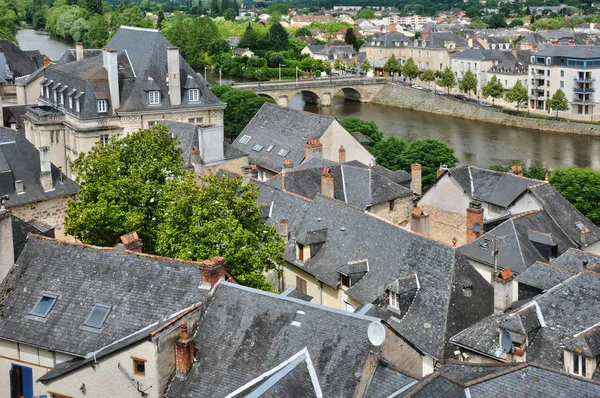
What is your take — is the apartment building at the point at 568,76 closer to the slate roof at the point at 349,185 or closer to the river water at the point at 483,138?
the river water at the point at 483,138

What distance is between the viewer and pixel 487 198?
4028 centimetres

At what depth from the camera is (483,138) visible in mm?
82000

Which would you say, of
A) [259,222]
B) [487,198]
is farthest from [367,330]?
[487,198]

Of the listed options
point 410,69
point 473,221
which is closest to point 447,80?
point 410,69

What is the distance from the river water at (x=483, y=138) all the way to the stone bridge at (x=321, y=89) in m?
1.75

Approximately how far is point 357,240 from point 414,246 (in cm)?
308

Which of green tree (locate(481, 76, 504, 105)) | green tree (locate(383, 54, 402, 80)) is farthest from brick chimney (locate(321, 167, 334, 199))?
green tree (locate(383, 54, 402, 80))

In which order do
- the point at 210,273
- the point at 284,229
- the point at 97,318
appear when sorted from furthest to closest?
the point at 284,229, the point at 97,318, the point at 210,273

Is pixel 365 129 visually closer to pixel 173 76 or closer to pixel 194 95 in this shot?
pixel 194 95

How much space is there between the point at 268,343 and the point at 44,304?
19.9 feet

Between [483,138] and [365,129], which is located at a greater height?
[365,129]

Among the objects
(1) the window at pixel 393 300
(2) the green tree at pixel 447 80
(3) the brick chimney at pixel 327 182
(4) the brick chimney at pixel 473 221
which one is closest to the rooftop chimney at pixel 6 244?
(1) the window at pixel 393 300

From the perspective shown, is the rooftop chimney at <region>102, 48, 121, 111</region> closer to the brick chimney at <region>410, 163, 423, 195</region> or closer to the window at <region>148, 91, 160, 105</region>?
the window at <region>148, 91, 160, 105</region>

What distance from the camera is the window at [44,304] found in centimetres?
2112
